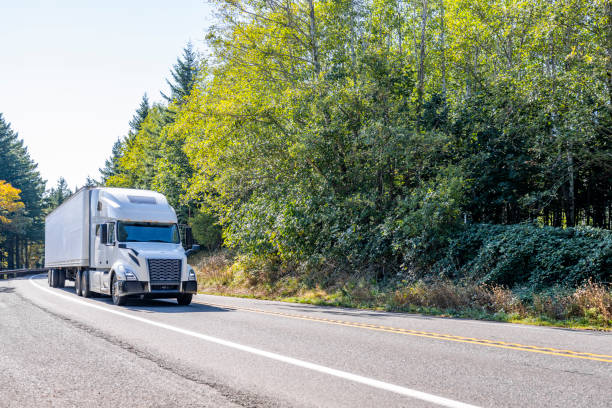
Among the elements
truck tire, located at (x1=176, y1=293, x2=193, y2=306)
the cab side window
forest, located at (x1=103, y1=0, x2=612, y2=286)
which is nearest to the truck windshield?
the cab side window

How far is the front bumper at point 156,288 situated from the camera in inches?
568

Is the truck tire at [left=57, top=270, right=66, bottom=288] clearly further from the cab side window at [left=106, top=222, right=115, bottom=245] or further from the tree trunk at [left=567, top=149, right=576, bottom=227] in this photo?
the tree trunk at [left=567, top=149, right=576, bottom=227]

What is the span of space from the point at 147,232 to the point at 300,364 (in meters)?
11.0

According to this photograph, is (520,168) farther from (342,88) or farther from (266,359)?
(266,359)

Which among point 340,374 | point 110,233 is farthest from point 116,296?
point 340,374

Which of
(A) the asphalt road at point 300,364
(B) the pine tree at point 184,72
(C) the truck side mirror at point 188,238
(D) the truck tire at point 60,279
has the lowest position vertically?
Result: (D) the truck tire at point 60,279

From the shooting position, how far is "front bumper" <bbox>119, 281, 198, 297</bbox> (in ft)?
47.4

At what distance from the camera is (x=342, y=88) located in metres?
18.3

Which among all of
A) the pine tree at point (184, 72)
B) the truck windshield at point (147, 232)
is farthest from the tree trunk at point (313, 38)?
the pine tree at point (184, 72)

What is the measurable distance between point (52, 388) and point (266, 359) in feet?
8.26

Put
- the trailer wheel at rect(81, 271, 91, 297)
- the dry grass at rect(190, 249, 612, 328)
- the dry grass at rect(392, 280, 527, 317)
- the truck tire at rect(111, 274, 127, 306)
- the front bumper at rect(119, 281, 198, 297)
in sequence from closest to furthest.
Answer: the dry grass at rect(190, 249, 612, 328) < the dry grass at rect(392, 280, 527, 317) < the front bumper at rect(119, 281, 198, 297) < the truck tire at rect(111, 274, 127, 306) < the trailer wheel at rect(81, 271, 91, 297)

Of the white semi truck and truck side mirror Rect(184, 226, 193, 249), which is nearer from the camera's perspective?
the white semi truck

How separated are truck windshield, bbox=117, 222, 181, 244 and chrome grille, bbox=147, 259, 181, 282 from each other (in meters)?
1.44

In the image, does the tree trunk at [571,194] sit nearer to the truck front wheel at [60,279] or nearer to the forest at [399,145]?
the forest at [399,145]
